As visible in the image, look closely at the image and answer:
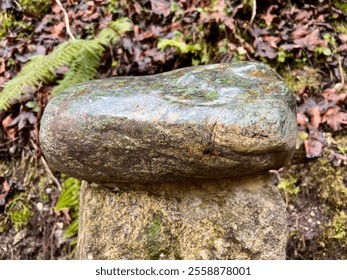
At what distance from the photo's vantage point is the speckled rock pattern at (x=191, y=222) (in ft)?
7.05

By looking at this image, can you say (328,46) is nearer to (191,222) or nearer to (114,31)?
(114,31)

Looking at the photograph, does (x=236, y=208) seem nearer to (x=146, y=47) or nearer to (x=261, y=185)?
(x=261, y=185)

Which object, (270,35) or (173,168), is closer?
(173,168)

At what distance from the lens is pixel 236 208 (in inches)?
84.9

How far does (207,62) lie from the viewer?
3381 millimetres

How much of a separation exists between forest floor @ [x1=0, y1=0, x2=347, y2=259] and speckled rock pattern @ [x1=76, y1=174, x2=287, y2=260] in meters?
0.89

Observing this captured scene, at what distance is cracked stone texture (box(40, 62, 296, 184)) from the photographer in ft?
5.90

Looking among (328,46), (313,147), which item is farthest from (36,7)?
(313,147)

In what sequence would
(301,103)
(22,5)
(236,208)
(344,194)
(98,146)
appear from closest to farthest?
(98,146) < (236,208) < (344,194) < (301,103) < (22,5)

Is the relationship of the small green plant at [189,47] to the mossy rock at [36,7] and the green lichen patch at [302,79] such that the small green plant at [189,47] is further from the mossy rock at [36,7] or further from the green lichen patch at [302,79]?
the mossy rock at [36,7]

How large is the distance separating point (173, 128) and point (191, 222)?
2.17 feet

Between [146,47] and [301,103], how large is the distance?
145 cm

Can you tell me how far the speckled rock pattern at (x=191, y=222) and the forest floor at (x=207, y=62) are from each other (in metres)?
0.89

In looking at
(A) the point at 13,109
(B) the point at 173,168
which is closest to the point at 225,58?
(B) the point at 173,168
